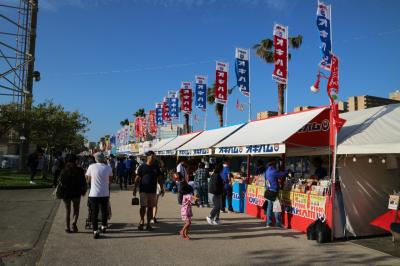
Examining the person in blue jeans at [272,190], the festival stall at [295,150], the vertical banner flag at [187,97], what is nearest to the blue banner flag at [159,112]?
the vertical banner flag at [187,97]

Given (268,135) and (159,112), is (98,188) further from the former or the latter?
(159,112)

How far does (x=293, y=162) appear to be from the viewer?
52.7 feet

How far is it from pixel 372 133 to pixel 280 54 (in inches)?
242

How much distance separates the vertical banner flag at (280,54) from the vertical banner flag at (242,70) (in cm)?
307

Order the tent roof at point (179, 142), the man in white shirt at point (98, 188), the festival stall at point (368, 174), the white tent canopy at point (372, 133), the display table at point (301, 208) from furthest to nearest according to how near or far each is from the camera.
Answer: the tent roof at point (179, 142) → the display table at point (301, 208) → the festival stall at point (368, 174) → the man in white shirt at point (98, 188) → the white tent canopy at point (372, 133)

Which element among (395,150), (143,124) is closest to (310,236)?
(395,150)

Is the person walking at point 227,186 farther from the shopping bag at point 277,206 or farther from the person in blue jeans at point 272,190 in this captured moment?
the shopping bag at point 277,206

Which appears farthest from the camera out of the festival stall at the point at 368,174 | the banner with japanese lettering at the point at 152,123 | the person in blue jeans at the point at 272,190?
the banner with japanese lettering at the point at 152,123

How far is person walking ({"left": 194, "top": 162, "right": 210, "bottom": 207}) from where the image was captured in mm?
12766

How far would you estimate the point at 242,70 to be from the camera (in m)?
17.2

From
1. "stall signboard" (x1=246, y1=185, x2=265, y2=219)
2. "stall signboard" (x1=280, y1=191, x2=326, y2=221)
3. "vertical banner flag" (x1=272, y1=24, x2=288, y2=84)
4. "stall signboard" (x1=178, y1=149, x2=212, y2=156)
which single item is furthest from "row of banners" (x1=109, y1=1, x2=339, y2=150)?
"stall signboard" (x1=246, y1=185, x2=265, y2=219)

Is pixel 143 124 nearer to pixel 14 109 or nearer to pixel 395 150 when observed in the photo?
pixel 14 109

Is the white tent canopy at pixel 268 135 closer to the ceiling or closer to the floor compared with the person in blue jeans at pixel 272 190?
closer to the ceiling

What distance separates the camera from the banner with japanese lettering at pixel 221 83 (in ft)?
62.5
